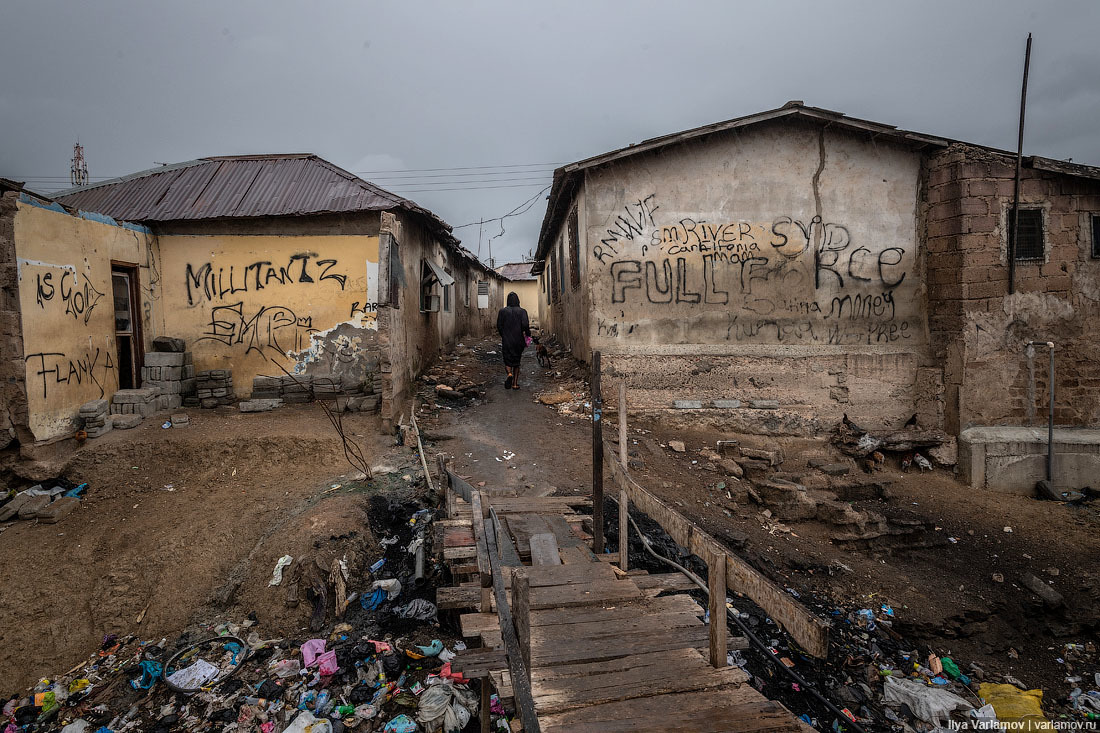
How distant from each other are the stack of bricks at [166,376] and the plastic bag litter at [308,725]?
6631 mm

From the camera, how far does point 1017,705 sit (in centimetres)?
377

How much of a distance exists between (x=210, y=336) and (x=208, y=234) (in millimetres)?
1747

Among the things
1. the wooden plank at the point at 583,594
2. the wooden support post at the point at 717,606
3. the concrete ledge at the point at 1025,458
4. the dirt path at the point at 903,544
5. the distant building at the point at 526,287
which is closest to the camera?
the wooden support post at the point at 717,606

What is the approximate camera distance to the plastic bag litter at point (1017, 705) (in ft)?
11.8

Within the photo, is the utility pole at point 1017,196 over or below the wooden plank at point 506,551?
over

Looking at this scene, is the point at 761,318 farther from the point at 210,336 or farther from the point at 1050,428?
the point at 210,336

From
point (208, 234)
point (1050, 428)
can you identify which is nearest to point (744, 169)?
point (1050, 428)

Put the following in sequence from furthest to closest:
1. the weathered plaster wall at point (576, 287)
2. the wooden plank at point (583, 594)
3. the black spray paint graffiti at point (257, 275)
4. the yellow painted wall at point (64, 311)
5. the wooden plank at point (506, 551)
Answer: the weathered plaster wall at point (576, 287), the black spray paint graffiti at point (257, 275), the yellow painted wall at point (64, 311), the wooden plank at point (506, 551), the wooden plank at point (583, 594)

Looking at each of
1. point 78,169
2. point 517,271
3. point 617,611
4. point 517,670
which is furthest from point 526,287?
point 517,670

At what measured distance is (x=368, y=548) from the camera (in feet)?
16.5

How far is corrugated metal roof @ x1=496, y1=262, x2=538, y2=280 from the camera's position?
116ft

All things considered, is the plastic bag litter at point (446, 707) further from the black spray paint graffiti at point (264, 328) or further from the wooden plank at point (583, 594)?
the black spray paint graffiti at point (264, 328)

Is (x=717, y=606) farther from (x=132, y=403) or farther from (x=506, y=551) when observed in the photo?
(x=132, y=403)

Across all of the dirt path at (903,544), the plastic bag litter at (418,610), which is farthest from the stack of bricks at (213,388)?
the plastic bag litter at (418,610)
